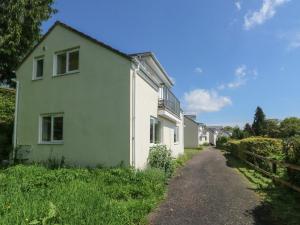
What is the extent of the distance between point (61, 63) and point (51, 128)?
12.1ft

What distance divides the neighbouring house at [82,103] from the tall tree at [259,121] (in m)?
53.9

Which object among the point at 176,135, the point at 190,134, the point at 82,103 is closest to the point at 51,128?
the point at 82,103

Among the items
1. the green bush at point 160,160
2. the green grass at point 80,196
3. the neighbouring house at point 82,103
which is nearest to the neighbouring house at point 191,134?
the neighbouring house at point 82,103

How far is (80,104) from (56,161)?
3.27 metres

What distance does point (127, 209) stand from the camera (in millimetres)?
7742

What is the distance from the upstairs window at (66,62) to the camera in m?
15.2

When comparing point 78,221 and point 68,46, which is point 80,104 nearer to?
point 68,46

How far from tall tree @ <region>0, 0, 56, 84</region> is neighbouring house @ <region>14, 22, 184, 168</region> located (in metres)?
6.30

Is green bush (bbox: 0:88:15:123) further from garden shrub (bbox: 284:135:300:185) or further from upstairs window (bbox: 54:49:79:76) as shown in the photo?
garden shrub (bbox: 284:135:300:185)

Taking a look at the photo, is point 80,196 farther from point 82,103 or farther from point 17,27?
point 17,27

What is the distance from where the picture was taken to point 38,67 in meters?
16.8

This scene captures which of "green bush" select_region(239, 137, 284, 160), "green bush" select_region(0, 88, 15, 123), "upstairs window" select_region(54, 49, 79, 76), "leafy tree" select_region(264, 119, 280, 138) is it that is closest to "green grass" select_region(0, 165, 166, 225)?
"upstairs window" select_region(54, 49, 79, 76)

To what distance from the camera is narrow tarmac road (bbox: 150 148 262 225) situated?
751cm

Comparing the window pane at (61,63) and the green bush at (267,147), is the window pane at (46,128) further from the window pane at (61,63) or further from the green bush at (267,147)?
the green bush at (267,147)
